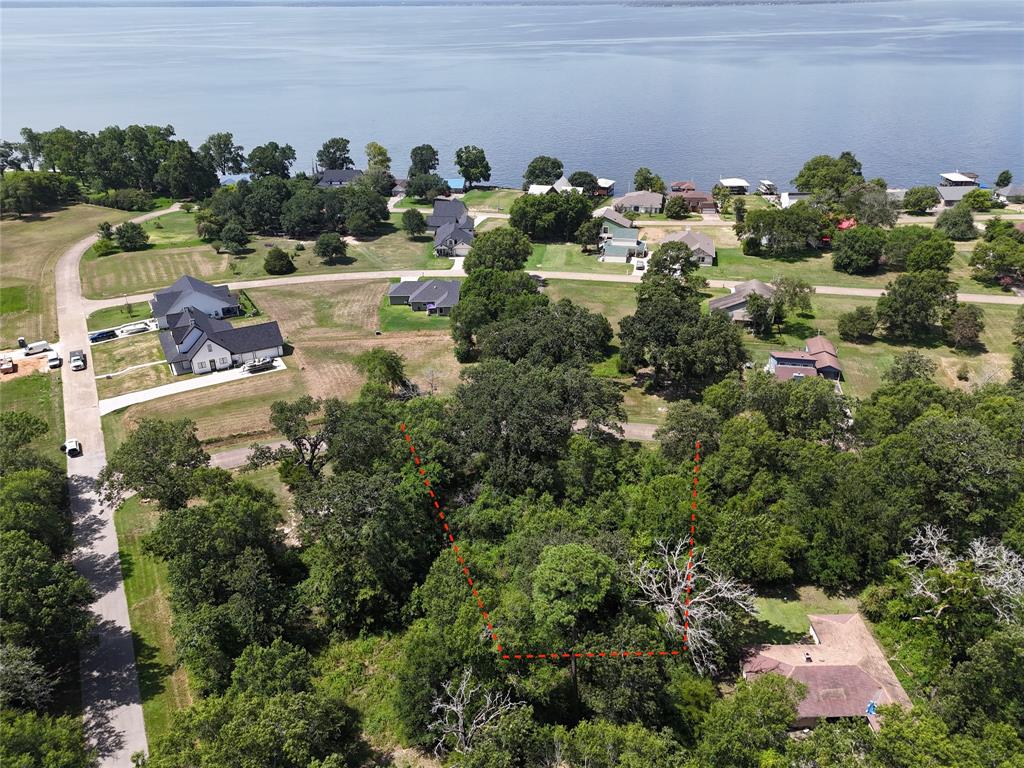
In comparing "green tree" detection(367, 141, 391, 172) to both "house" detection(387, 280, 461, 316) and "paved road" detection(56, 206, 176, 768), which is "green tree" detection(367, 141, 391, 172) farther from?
"paved road" detection(56, 206, 176, 768)

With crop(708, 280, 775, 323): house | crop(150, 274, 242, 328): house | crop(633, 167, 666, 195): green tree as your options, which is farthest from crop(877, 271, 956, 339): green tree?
crop(150, 274, 242, 328): house

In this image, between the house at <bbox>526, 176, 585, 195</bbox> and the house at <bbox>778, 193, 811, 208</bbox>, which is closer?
the house at <bbox>778, 193, 811, 208</bbox>

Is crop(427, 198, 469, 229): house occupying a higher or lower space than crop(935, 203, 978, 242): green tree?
higher

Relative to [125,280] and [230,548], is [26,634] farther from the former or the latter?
[125,280]

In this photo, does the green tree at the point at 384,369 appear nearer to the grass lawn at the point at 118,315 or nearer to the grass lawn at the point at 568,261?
the grass lawn at the point at 118,315

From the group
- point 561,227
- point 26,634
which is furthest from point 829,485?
point 561,227

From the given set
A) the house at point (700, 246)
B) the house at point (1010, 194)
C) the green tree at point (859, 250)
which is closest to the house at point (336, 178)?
the house at point (700, 246)

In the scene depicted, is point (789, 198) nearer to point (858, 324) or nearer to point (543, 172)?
point (543, 172)
